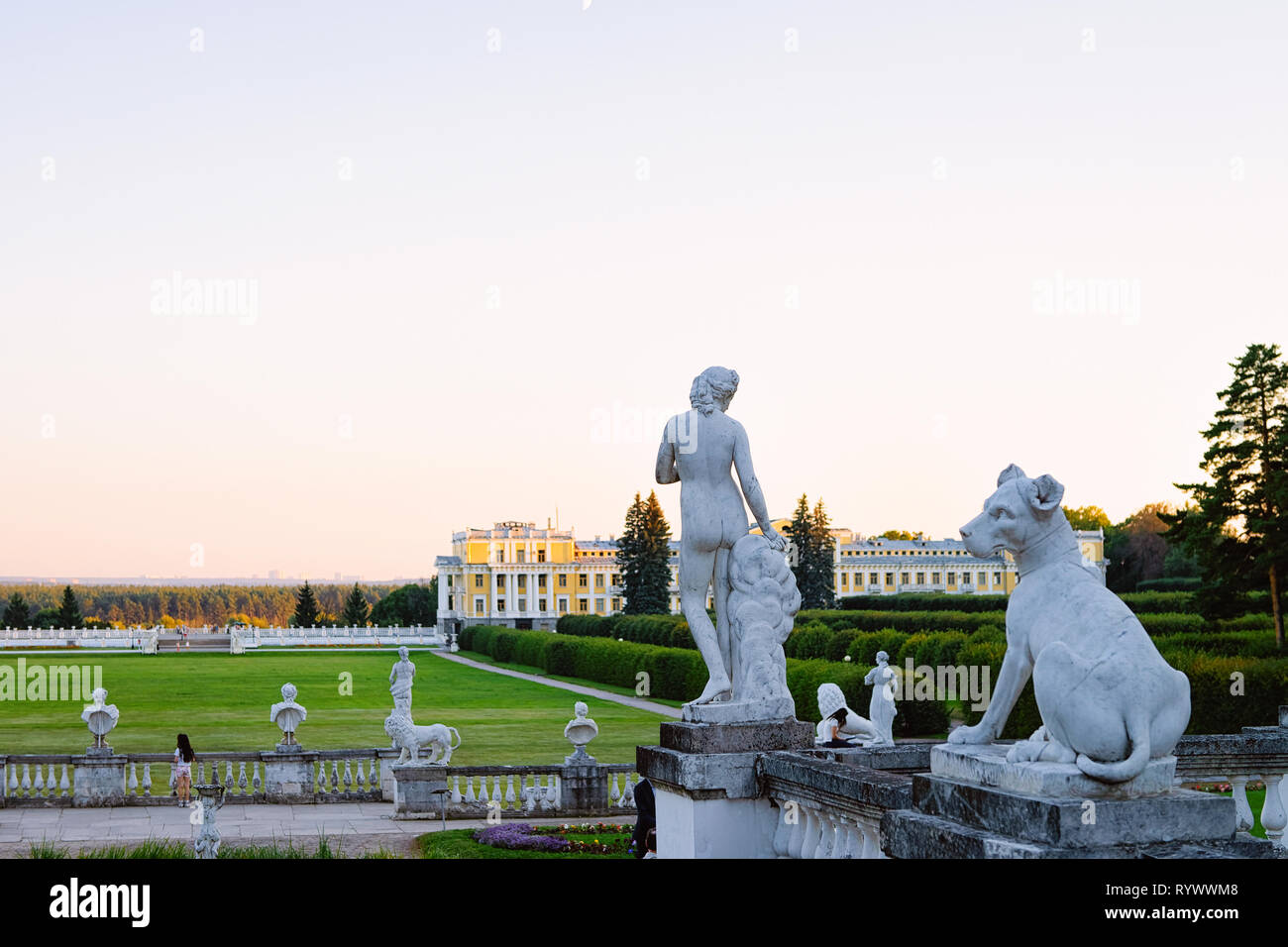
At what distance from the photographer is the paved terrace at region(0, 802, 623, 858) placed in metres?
14.8

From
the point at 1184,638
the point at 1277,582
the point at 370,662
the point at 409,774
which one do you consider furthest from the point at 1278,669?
the point at 370,662

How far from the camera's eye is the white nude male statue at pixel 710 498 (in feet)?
24.9

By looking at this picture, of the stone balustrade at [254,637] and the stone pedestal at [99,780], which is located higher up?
the stone pedestal at [99,780]

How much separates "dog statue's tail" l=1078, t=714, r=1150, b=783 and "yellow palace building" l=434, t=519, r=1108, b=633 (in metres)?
136

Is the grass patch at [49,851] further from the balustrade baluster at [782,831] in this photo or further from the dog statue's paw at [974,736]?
the dog statue's paw at [974,736]

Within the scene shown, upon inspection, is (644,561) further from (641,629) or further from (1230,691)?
(1230,691)

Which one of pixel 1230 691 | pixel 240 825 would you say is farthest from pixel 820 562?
pixel 240 825

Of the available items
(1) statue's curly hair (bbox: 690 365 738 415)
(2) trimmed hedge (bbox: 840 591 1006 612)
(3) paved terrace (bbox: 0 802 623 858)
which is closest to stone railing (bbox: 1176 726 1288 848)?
(1) statue's curly hair (bbox: 690 365 738 415)

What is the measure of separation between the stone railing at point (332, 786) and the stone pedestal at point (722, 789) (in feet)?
36.1

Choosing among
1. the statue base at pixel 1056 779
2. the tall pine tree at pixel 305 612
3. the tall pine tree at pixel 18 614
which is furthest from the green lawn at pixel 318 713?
the tall pine tree at pixel 305 612
